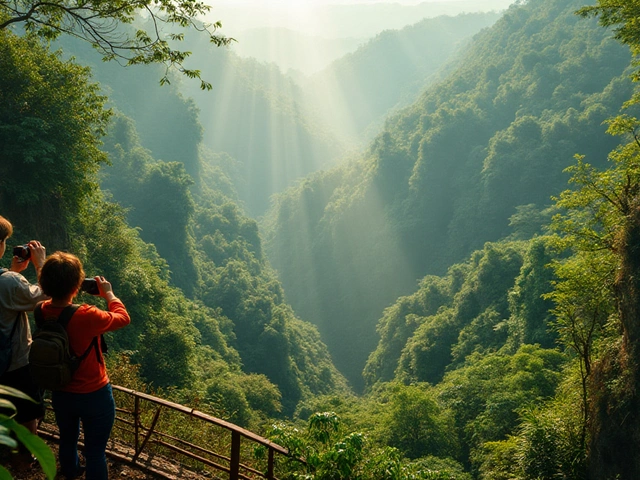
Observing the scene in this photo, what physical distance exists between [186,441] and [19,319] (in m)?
2.69

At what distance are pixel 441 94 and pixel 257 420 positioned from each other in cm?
6743

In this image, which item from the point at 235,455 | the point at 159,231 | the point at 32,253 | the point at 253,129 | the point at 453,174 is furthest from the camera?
the point at 253,129

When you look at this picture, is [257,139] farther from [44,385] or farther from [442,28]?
[44,385]

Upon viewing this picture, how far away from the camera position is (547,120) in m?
53.6

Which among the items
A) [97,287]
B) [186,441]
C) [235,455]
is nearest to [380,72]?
[186,441]

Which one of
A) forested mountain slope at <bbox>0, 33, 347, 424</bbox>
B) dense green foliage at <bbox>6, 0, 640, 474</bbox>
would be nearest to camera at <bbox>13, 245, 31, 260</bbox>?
dense green foliage at <bbox>6, 0, 640, 474</bbox>

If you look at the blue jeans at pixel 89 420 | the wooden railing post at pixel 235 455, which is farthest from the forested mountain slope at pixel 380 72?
the blue jeans at pixel 89 420

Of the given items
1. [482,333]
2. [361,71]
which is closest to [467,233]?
[482,333]

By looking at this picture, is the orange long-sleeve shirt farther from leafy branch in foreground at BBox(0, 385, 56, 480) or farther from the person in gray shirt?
leafy branch in foreground at BBox(0, 385, 56, 480)

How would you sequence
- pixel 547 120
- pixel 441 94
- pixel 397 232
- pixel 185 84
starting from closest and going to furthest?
pixel 547 120 < pixel 397 232 < pixel 441 94 < pixel 185 84

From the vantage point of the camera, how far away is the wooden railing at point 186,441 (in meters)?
3.36

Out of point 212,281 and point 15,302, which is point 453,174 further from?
point 15,302

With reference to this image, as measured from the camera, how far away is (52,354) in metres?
2.34

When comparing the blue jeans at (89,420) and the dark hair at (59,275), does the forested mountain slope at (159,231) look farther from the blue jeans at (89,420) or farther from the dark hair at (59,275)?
the dark hair at (59,275)
